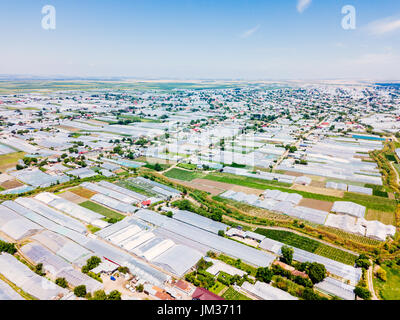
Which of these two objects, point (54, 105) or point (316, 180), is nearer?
point (316, 180)

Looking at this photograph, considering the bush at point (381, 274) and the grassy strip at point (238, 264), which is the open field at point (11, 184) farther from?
the bush at point (381, 274)

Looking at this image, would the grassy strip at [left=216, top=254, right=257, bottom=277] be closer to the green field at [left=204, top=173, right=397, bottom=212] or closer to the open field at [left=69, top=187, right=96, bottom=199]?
the green field at [left=204, top=173, right=397, bottom=212]

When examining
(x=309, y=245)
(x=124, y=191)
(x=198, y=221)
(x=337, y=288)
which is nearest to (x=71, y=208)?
(x=124, y=191)

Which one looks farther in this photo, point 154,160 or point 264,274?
point 154,160

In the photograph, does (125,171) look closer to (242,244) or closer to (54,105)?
(242,244)

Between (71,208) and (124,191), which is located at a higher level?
(124,191)

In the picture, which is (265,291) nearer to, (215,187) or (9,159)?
(215,187)

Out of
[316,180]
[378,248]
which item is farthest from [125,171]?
[378,248]
